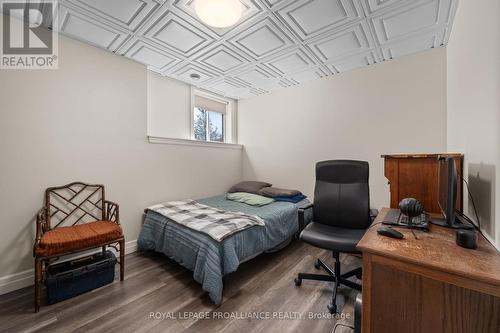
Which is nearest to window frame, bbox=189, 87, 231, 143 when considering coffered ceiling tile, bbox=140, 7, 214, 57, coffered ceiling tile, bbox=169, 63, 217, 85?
coffered ceiling tile, bbox=169, 63, 217, 85

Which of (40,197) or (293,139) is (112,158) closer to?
(40,197)

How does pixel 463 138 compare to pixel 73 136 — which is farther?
pixel 73 136

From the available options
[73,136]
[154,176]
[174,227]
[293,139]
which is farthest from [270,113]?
[73,136]

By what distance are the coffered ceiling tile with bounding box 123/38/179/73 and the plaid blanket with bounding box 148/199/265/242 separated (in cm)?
186

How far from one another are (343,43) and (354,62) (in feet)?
1.74

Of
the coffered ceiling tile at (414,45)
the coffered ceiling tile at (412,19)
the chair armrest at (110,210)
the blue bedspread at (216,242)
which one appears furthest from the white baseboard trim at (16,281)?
the coffered ceiling tile at (414,45)

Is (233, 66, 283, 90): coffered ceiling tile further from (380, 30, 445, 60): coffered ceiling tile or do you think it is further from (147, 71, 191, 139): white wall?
(380, 30, 445, 60): coffered ceiling tile

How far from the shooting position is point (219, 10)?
160cm

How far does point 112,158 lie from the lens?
245 cm

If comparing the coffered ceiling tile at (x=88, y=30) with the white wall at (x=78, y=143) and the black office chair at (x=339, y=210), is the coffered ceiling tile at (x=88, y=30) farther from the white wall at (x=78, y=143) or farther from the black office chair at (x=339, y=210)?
the black office chair at (x=339, y=210)

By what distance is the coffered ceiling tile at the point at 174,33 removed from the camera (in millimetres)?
1847

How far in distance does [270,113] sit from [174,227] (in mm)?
2514

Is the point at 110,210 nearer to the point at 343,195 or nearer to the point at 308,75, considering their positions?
the point at 343,195

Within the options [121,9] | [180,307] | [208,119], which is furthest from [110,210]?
[208,119]
